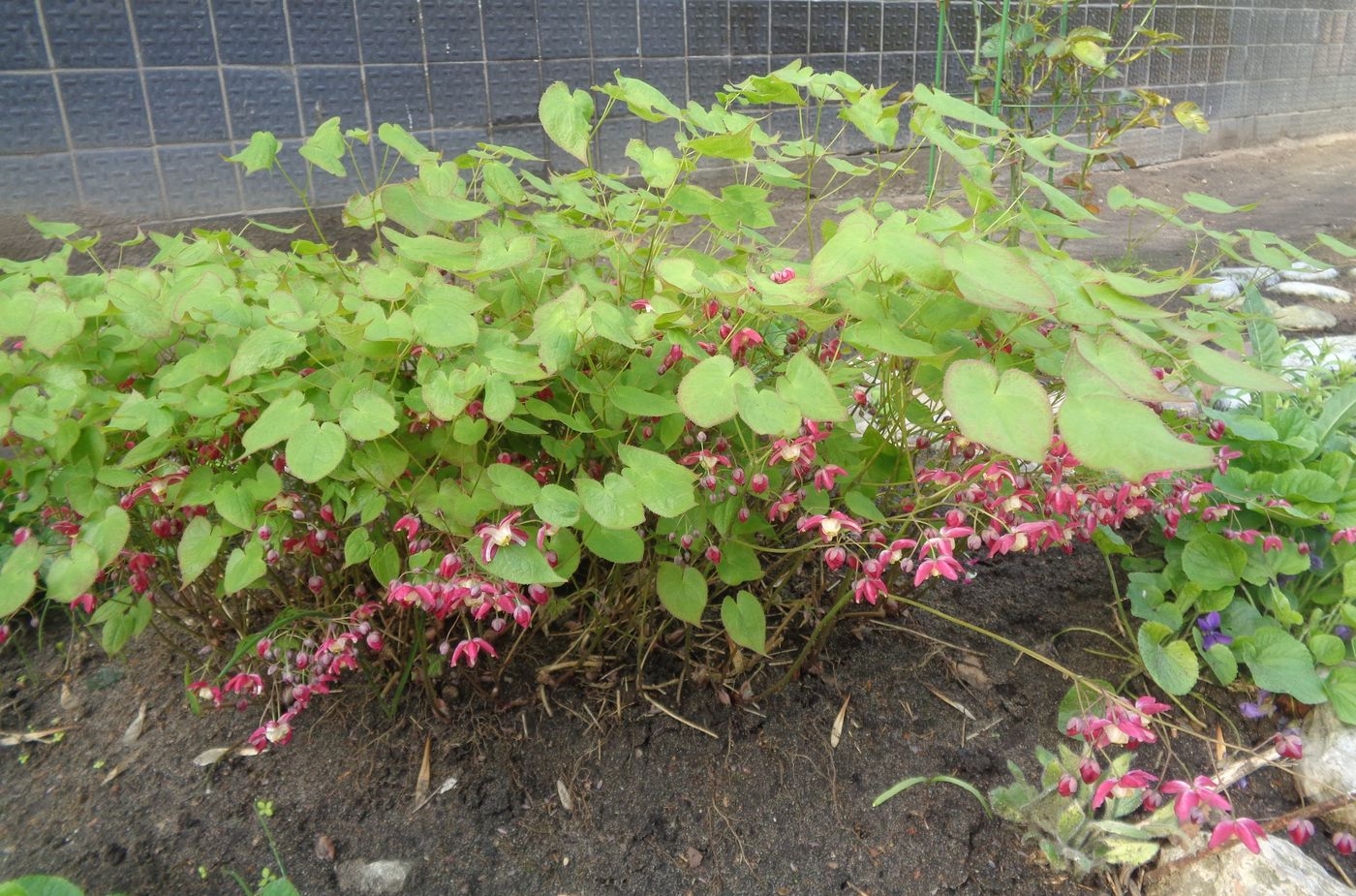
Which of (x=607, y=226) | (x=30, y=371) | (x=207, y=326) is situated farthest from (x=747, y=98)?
(x=30, y=371)

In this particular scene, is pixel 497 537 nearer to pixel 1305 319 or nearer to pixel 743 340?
pixel 743 340

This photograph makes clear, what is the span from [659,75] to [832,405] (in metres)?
4.01

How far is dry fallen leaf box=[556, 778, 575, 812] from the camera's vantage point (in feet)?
4.61

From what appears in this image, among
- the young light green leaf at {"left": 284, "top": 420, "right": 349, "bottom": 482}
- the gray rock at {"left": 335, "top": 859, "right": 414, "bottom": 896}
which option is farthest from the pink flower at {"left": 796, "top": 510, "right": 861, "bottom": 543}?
the gray rock at {"left": 335, "top": 859, "right": 414, "bottom": 896}

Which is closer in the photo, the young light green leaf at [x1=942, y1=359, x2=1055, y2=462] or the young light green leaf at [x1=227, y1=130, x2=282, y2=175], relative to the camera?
the young light green leaf at [x1=942, y1=359, x2=1055, y2=462]

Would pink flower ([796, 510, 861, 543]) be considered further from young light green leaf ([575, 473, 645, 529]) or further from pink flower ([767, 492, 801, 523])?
young light green leaf ([575, 473, 645, 529])

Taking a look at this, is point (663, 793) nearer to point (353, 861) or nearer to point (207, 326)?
point (353, 861)

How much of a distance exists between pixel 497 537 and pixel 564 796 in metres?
0.58

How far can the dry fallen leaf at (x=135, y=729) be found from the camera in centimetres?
154

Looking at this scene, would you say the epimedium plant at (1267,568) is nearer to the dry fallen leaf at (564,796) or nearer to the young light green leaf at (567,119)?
the dry fallen leaf at (564,796)

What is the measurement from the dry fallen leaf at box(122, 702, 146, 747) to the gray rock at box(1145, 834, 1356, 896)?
149cm

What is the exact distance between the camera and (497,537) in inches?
39.7

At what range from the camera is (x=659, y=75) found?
4594 mm

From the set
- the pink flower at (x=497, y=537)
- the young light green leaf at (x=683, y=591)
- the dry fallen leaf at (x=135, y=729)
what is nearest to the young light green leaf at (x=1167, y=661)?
the young light green leaf at (x=683, y=591)
